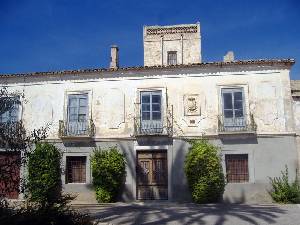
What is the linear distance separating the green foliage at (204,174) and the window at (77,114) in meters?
A: 5.68

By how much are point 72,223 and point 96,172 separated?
9378 mm

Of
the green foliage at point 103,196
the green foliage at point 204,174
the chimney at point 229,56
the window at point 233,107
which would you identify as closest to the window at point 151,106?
the green foliage at point 204,174

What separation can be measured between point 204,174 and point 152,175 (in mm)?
2838

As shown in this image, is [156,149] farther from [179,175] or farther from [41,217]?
[41,217]

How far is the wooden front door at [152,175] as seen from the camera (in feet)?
63.2

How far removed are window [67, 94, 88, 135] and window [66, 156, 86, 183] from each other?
1.34 meters

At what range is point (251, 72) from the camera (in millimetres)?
19547

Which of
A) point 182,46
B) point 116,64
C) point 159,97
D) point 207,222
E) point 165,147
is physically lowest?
point 207,222

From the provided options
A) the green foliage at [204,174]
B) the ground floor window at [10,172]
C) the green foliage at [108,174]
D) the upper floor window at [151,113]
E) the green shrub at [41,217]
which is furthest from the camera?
the upper floor window at [151,113]

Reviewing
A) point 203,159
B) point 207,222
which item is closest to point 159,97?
point 203,159

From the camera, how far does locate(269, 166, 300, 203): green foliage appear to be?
17.4 meters

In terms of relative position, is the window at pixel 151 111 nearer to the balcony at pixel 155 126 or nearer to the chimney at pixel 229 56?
the balcony at pixel 155 126

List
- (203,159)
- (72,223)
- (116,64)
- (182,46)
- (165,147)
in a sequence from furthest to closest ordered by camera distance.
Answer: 1. (182,46)
2. (116,64)
3. (165,147)
4. (203,159)
5. (72,223)

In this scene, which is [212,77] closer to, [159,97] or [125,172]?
[159,97]
